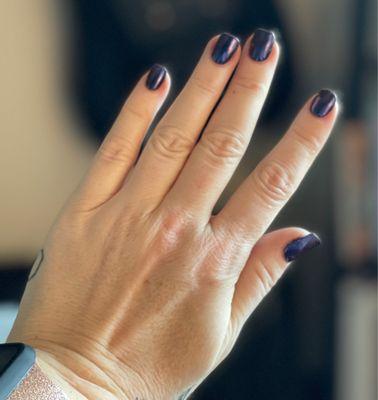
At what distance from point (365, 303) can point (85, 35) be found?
77cm

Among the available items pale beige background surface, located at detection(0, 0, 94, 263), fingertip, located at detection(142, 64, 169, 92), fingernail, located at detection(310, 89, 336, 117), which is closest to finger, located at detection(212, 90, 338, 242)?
fingernail, located at detection(310, 89, 336, 117)

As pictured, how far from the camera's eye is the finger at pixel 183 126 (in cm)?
65

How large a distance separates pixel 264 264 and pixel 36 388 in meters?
0.25

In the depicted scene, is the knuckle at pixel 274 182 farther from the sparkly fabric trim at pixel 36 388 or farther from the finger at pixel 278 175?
the sparkly fabric trim at pixel 36 388

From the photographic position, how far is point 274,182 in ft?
2.17

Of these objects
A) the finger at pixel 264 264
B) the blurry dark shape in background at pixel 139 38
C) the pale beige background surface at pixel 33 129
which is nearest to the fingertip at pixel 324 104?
the finger at pixel 264 264

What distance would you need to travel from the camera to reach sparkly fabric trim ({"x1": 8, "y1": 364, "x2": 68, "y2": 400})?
1.69 ft

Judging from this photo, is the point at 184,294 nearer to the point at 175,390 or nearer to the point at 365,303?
the point at 175,390

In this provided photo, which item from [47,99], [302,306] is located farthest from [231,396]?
Answer: [47,99]

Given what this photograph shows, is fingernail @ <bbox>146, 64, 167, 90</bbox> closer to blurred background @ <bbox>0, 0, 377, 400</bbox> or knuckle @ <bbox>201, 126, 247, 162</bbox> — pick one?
knuckle @ <bbox>201, 126, 247, 162</bbox>

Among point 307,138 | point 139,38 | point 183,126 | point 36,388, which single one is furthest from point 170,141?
point 139,38

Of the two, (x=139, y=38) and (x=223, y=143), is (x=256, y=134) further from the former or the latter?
(x=223, y=143)

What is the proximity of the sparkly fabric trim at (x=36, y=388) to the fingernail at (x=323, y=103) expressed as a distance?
326mm

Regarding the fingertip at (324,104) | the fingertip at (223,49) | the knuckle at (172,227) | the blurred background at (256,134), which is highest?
the fingertip at (223,49)
